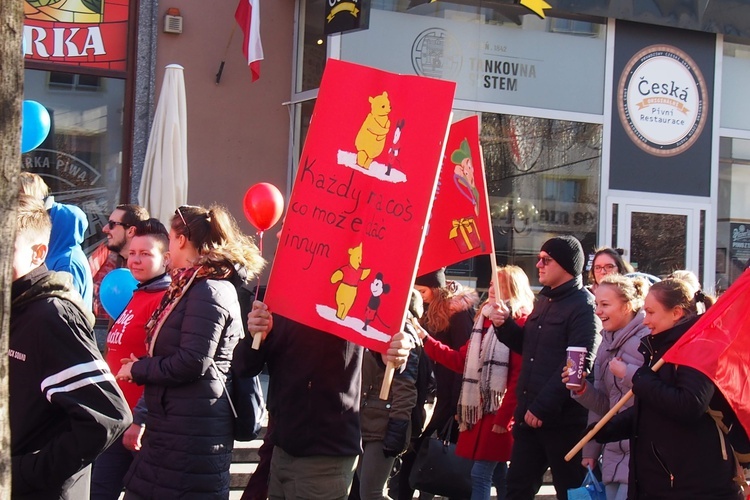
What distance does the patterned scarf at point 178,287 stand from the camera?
4445 mm

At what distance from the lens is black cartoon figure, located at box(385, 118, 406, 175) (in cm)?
423

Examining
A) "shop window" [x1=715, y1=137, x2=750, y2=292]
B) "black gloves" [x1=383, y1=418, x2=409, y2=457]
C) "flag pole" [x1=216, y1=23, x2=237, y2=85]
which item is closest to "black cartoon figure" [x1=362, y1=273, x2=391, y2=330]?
"black gloves" [x1=383, y1=418, x2=409, y2=457]

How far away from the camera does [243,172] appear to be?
11.0m

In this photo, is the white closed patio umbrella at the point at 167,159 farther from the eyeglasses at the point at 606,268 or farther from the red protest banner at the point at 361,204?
the red protest banner at the point at 361,204

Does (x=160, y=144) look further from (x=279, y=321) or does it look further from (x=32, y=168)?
(x=279, y=321)

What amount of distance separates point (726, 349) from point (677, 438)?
45cm

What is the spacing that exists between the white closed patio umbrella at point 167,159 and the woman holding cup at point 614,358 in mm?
4367

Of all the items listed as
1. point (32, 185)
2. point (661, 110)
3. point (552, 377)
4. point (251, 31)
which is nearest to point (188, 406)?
point (32, 185)

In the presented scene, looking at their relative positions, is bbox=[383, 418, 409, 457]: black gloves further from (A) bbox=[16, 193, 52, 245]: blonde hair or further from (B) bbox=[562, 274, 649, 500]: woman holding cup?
(A) bbox=[16, 193, 52, 245]: blonde hair

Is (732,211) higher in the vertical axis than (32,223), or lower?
higher

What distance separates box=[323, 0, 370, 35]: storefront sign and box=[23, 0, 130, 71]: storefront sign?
2.19 metres

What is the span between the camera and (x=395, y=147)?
424 centimetres

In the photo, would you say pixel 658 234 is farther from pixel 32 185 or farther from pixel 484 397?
pixel 32 185

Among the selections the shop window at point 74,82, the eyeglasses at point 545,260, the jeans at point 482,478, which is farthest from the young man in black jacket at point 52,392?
the shop window at point 74,82
